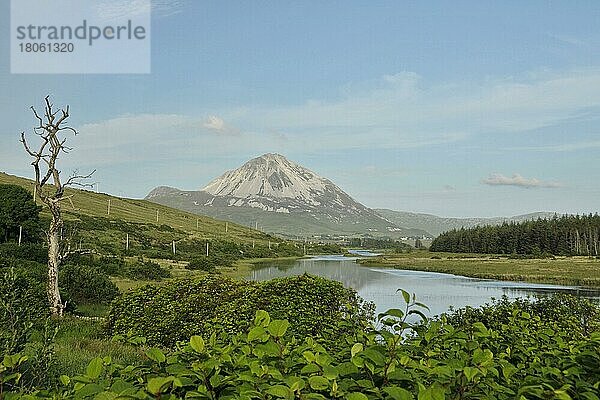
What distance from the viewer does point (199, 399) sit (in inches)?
79.3

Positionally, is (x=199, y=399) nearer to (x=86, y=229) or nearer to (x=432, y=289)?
(x=432, y=289)

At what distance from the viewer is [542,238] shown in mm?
112750

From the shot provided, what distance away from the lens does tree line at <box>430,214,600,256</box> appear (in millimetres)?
107625

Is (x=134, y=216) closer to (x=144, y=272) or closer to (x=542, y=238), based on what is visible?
(x=144, y=272)

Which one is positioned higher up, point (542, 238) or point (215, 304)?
point (215, 304)

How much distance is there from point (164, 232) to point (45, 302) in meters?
79.8

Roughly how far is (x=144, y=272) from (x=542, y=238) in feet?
308

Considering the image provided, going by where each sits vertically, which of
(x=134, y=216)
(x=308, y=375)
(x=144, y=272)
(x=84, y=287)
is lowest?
(x=144, y=272)

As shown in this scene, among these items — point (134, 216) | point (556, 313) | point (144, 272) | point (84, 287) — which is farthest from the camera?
point (134, 216)

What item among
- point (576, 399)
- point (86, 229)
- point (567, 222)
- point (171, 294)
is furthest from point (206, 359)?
point (567, 222)

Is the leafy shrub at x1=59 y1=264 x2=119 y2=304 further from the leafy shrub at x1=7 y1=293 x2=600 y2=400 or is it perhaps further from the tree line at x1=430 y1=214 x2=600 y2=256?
the tree line at x1=430 y1=214 x2=600 y2=256

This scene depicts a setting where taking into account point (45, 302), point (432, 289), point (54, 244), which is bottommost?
point (432, 289)

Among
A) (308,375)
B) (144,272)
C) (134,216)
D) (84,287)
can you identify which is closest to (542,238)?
(134,216)

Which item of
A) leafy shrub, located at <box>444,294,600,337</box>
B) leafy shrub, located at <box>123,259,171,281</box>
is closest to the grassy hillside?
leafy shrub, located at <box>123,259,171,281</box>
